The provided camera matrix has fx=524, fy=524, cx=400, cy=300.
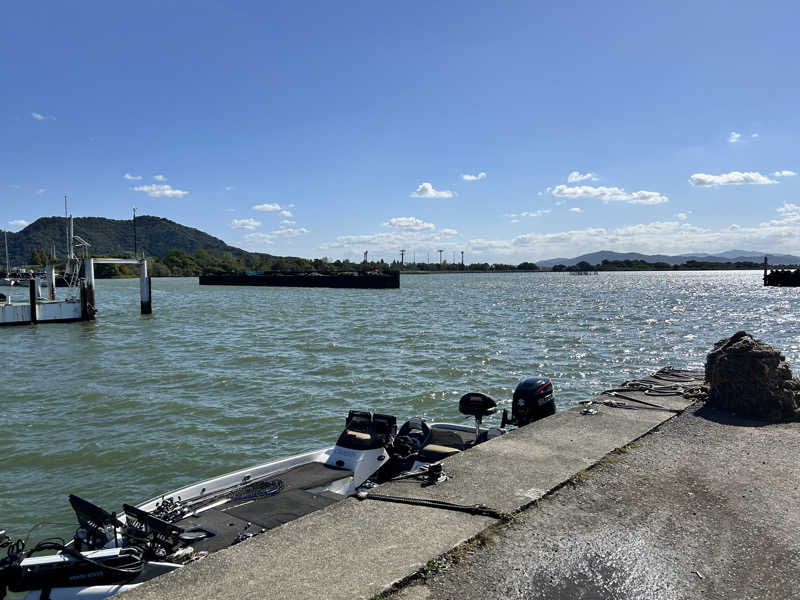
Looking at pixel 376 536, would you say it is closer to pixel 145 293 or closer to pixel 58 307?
pixel 58 307

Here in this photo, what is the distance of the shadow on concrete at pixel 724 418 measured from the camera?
7.80 meters

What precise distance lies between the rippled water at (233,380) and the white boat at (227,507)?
3417 millimetres

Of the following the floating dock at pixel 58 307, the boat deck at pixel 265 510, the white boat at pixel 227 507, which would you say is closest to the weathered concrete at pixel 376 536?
the white boat at pixel 227 507

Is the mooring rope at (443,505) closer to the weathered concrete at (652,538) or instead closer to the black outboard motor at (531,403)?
the weathered concrete at (652,538)

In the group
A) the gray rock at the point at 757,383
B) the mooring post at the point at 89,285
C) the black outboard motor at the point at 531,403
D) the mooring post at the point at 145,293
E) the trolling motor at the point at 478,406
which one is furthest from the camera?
the mooring post at the point at 145,293

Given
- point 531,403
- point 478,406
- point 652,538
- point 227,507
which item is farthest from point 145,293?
point 652,538

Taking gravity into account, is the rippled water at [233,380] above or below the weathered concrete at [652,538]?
below

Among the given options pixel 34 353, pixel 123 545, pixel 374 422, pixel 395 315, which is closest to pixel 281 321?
pixel 395 315

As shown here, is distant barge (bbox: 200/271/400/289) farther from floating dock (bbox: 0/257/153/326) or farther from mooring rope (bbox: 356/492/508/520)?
mooring rope (bbox: 356/492/508/520)

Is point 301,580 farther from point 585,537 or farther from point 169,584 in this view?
point 585,537

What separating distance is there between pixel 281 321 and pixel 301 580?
130 feet

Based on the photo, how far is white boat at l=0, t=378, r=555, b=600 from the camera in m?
4.82

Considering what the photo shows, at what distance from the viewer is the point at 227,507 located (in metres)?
7.00

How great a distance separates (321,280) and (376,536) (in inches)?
4507
